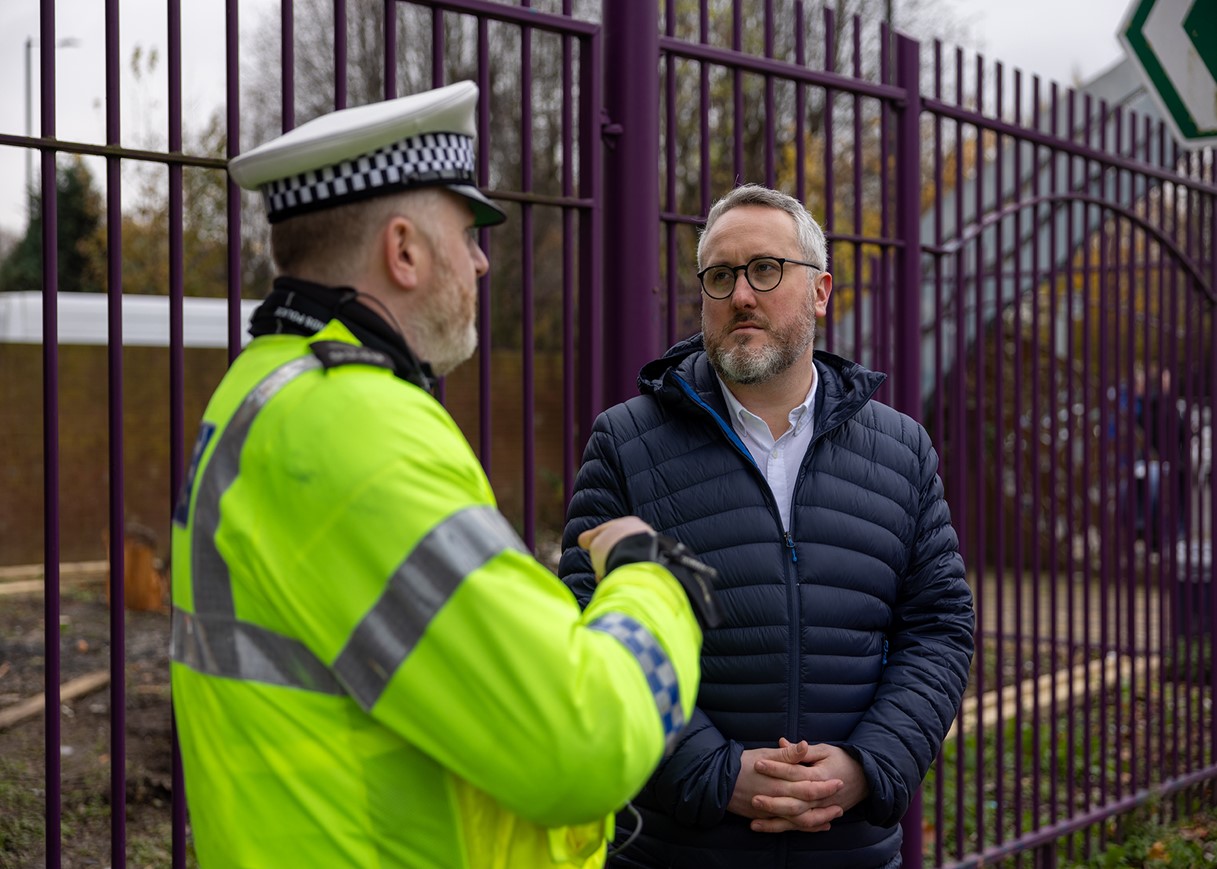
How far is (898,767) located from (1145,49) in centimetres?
261

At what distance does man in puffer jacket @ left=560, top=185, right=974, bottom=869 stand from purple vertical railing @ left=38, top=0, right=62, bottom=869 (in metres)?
1.03

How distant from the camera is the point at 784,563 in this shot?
2.74 meters

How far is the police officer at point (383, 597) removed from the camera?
4.90 feet

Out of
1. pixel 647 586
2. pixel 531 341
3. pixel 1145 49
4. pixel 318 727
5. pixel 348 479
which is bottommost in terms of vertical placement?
pixel 318 727

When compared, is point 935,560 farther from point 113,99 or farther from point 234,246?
point 113,99

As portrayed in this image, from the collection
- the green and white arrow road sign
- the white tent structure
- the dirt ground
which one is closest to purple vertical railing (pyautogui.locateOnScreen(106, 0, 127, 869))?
the dirt ground

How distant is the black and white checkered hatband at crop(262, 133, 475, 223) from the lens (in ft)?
5.55

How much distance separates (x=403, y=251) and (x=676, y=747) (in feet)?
4.36

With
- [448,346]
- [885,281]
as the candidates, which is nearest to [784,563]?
[448,346]

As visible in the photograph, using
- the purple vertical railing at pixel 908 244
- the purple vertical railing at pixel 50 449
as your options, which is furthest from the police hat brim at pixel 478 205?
the purple vertical railing at pixel 908 244

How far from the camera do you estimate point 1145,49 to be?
4055 mm

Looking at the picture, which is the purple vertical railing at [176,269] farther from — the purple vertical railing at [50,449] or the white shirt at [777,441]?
the white shirt at [777,441]

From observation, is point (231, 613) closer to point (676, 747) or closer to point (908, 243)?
point (676, 747)

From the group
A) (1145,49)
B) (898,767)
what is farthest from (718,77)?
(898,767)
